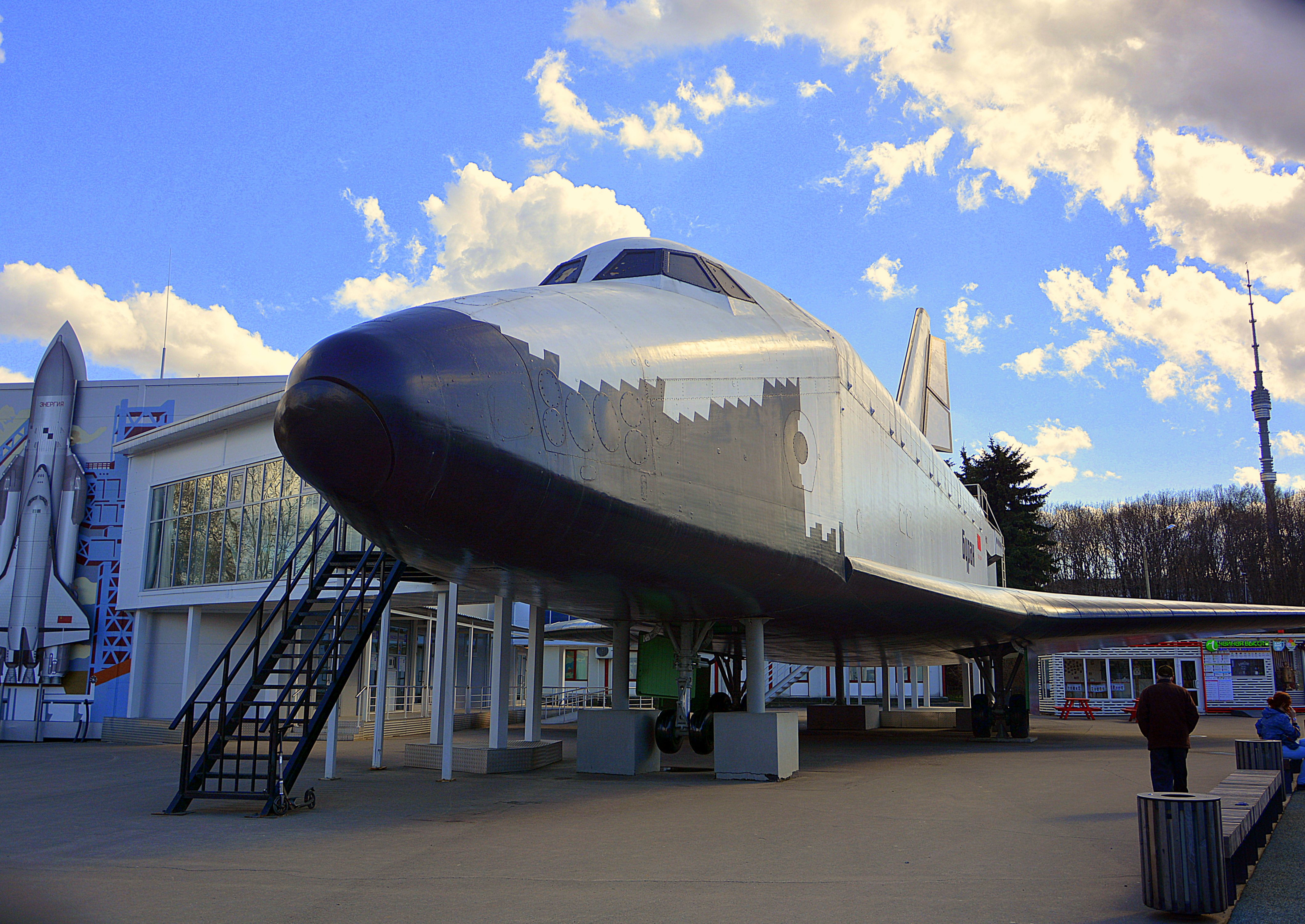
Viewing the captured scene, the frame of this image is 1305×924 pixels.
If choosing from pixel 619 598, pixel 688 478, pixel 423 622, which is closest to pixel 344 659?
pixel 619 598

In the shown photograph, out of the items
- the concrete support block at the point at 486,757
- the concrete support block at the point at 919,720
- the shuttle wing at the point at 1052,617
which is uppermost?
the shuttle wing at the point at 1052,617

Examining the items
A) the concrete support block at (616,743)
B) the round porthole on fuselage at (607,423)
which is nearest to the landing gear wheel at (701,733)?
the concrete support block at (616,743)

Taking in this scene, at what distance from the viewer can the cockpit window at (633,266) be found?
28.4 feet

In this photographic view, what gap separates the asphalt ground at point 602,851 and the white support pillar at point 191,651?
9976 mm

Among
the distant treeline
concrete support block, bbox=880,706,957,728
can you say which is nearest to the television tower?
the distant treeline

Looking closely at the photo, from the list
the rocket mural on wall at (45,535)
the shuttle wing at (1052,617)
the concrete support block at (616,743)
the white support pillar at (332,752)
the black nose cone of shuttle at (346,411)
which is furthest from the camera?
the rocket mural on wall at (45,535)

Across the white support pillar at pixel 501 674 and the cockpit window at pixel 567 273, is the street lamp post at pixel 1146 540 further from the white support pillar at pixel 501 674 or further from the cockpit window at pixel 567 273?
the cockpit window at pixel 567 273

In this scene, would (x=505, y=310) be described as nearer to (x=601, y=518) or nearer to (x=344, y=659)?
(x=601, y=518)

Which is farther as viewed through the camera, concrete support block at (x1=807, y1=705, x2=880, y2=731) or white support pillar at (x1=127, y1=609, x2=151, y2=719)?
concrete support block at (x1=807, y1=705, x2=880, y2=731)

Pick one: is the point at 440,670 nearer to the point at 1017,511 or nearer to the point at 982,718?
the point at 982,718

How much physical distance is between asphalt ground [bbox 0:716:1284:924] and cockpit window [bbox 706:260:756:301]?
4667 mm

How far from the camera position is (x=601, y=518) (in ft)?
19.4

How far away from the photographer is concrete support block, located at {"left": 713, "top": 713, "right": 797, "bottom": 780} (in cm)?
962

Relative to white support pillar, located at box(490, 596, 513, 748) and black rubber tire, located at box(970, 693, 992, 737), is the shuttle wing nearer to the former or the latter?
black rubber tire, located at box(970, 693, 992, 737)
